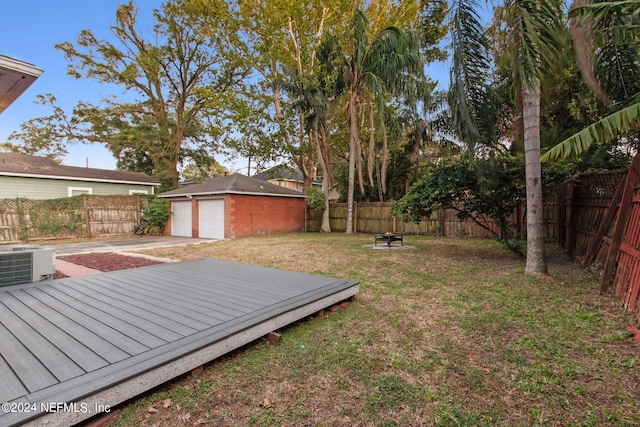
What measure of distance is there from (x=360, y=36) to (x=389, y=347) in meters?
13.4

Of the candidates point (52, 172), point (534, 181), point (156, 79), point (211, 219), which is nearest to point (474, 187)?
point (534, 181)

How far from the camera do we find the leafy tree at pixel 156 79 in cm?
1823

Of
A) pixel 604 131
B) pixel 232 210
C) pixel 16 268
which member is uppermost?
pixel 604 131

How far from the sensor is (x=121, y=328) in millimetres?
2709

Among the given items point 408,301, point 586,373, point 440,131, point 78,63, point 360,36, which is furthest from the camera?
point 78,63

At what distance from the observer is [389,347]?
287cm

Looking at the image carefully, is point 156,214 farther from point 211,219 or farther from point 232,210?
point 232,210

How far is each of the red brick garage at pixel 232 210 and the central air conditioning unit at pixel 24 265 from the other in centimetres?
906

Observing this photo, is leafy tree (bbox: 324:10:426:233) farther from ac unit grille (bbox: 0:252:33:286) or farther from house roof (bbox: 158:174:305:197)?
ac unit grille (bbox: 0:252:33:286)

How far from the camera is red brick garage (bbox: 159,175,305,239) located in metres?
13.9

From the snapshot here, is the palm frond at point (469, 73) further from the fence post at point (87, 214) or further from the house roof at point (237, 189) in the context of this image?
the fence post at point (87, 214)

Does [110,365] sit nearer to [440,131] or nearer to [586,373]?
[586,373]

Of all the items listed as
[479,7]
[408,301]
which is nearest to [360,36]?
[479,7]

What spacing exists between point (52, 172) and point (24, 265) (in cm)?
1389
